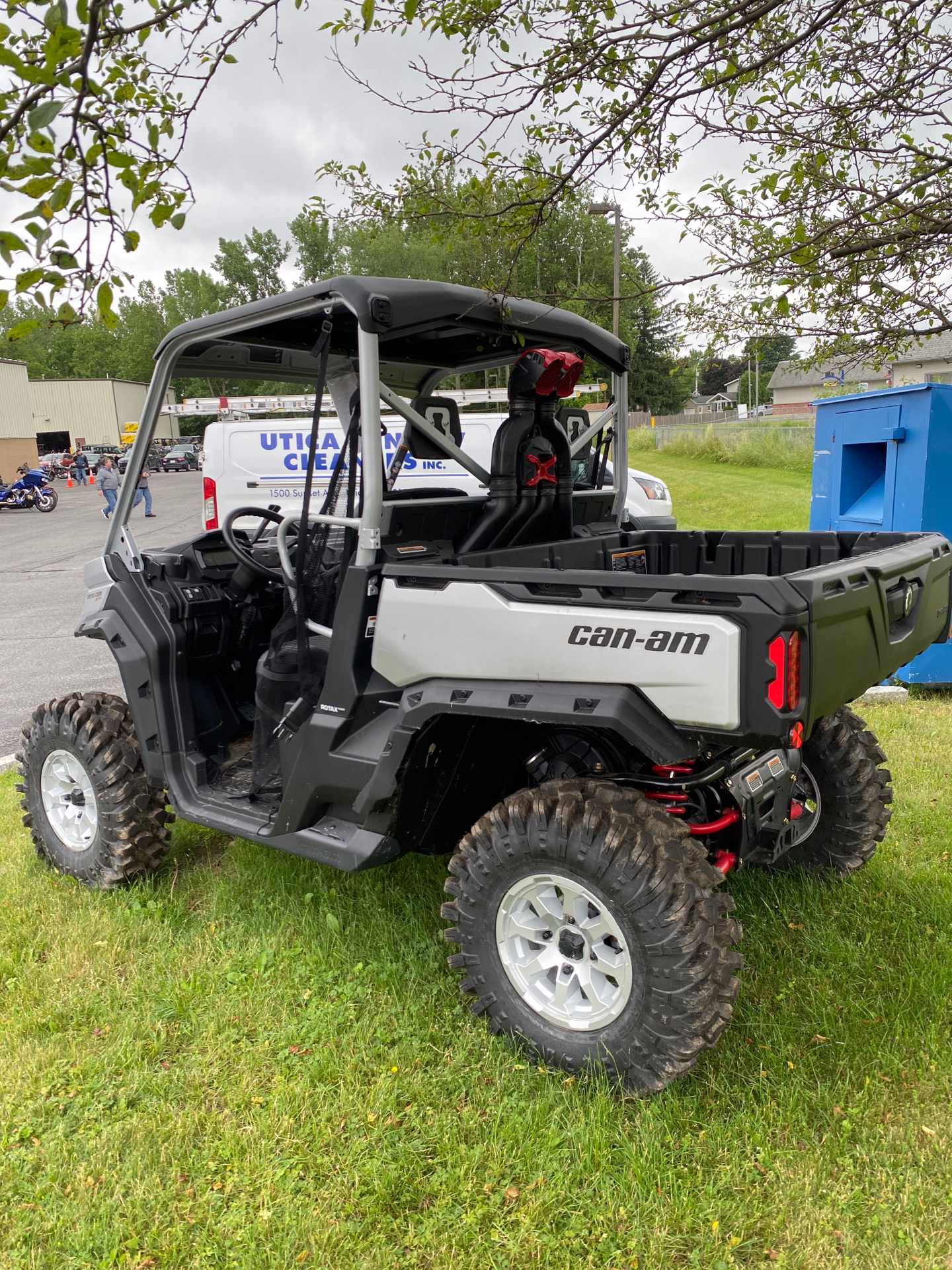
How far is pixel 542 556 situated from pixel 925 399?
14.2 feet

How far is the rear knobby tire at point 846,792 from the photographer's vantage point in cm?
370

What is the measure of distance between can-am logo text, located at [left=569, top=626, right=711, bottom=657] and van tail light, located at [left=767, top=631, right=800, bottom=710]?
167 millimetres

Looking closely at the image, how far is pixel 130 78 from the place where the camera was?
2.54 meters

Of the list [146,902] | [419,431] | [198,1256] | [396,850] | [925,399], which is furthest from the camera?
[925,399]

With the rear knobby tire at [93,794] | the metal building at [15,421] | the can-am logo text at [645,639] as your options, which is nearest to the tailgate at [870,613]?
the can-am logo text at [645,639]

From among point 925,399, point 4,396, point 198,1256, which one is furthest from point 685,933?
point 4,396

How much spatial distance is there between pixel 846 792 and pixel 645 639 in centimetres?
178

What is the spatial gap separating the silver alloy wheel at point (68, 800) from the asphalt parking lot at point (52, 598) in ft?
8.12

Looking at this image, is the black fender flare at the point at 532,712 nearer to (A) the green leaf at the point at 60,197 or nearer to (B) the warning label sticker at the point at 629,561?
(B) the warning label sticker at the point at 629,561

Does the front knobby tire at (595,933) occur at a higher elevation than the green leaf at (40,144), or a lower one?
lower

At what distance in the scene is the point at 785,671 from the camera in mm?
2293

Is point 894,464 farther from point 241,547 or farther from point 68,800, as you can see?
point 68,800

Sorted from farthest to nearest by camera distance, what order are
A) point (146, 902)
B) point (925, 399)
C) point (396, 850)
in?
point (925, 399) < point (146, 902) < point (396, 850)

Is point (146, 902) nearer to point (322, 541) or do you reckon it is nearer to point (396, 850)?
point (396, 850)
